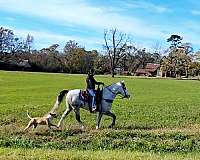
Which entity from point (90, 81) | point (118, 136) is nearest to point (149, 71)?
point (90, 81)

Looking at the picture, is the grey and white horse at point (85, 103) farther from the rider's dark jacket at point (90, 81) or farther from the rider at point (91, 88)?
the rider's dark jacket at point (90, 81)

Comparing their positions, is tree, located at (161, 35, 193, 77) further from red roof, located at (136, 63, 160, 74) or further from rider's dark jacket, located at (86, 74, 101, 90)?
rider's dark jacket, located at (86, 74, 101, 90)

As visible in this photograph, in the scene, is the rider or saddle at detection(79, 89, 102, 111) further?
saddle at detection(79, 89, 102, 111)

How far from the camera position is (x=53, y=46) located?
16288 cm

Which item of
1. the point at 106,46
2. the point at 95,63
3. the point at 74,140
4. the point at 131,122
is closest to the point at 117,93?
the point at 131,122

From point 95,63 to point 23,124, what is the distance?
129m

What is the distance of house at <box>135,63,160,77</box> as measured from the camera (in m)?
171

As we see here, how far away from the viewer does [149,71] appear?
171 m

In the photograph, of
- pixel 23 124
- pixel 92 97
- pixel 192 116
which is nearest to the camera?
pixel 92 97

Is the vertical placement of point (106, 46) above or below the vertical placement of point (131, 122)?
above

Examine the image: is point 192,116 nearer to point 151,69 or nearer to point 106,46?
point 106,46

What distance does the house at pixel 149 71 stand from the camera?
17100 cm

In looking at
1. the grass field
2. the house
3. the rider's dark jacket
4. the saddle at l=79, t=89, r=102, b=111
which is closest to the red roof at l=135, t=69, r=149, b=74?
the house

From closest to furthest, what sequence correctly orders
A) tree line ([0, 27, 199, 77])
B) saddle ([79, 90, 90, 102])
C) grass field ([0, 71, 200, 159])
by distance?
grass field ([0, 71, 200, 159]) < saddle ([79, 90, 90, 102]) < tree line ([0, 27, 199, 77])
